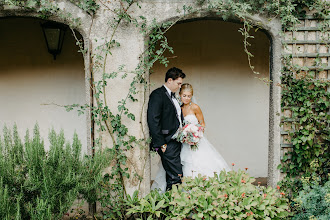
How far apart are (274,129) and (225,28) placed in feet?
7.82

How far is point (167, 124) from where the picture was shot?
402 cm

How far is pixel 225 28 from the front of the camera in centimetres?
562

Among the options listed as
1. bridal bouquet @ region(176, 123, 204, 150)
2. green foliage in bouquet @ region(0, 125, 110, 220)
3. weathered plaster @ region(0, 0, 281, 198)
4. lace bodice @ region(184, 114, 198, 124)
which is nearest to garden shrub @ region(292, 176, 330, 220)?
weathered plaster @ region(0, 0, 281, 198)

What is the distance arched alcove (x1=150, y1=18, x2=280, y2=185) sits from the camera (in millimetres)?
5609

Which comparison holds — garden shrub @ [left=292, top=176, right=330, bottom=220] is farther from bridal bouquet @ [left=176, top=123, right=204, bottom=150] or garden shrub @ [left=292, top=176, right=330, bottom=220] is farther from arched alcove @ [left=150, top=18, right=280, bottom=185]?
arched alcove @ [left=150, top=18, right=280, bottom=185]

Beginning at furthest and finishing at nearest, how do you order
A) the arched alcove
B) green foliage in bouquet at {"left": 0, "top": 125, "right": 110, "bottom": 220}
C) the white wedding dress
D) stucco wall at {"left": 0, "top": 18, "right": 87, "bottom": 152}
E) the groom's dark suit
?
the arched alcove, stucco wall at {"left": 0, "top": 18, "right": 87, "bottom": 152}, the white wedding dress, the groom's dark suit, green foliage in bouquet at {"left": 0, "top": 125, "right": 110, "bottom": 220}

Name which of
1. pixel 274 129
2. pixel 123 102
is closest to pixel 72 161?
pixel 123 102

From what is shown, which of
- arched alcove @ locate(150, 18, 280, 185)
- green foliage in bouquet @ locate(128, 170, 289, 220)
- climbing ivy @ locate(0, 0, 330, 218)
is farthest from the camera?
arched alcove @ locate(150, 18, 280, 185)

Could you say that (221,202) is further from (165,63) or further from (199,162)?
(165,63)

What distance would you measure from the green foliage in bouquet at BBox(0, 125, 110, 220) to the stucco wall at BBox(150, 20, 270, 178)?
279cm

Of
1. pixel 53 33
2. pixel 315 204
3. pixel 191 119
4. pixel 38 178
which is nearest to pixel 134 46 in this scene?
pixel 191 119

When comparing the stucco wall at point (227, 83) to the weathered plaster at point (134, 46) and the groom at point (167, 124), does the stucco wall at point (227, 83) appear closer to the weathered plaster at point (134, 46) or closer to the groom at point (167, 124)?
the groom at point (167, 124)

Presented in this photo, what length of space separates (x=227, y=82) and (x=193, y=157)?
205 cm

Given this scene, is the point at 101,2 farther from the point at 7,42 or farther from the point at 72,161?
the point at 7,42
